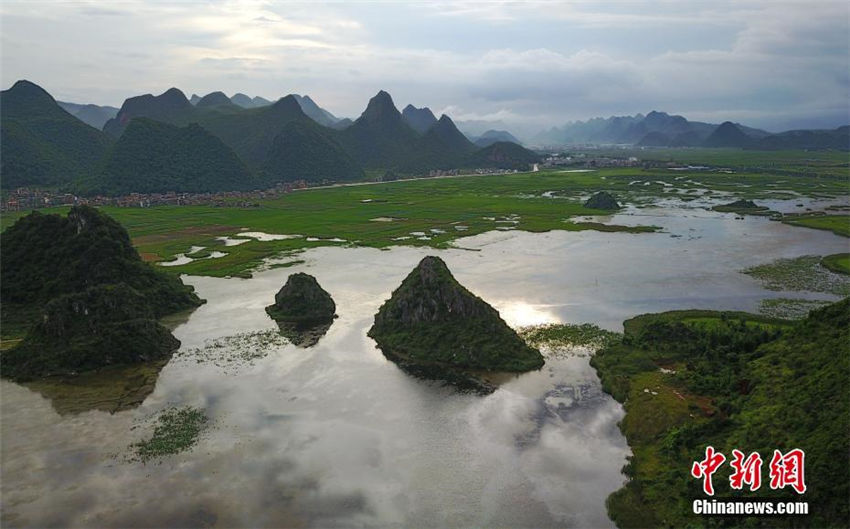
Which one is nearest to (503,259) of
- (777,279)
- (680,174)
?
(777,279)

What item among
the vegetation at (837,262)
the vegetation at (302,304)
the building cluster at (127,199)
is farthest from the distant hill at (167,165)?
the vegetation at (837,262)

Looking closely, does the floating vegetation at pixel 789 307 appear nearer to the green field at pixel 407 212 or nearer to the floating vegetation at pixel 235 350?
the floating vegetation at pixel 235 350

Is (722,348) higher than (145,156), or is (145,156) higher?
(145,156)

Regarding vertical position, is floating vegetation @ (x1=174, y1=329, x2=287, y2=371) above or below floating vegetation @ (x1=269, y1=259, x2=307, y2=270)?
below

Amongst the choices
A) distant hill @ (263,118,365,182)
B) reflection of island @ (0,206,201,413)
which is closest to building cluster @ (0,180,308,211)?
distant hill @ (263,118,365,182)

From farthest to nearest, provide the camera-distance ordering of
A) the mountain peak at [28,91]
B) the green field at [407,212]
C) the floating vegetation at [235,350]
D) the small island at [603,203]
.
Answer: the mountain peak at [28,91] < the small island at [603,203] < the green field at [407,212] < the floating vegetation at [235,350]

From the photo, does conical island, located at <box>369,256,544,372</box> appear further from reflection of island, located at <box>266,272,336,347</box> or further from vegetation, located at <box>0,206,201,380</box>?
vegetation, located at <box>0,206,201,380</box>

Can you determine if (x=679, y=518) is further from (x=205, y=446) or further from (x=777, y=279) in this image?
(x=777, y=279)
